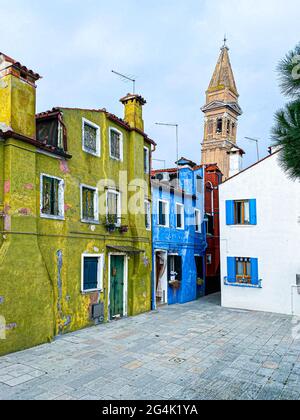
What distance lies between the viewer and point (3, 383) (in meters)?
8.05

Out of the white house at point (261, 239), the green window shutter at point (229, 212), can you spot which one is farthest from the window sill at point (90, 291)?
the green window shutter at point (229, 212)

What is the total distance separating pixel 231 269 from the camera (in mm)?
18906

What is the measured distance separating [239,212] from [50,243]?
11122 mm

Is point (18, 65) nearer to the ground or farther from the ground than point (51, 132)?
farther from the ground

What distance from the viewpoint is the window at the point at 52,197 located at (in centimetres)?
1204

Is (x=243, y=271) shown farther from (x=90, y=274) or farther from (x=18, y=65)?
(x=18, y=65)

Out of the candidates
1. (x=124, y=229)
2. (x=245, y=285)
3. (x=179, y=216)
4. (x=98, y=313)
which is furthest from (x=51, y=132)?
(x=245, y=285)

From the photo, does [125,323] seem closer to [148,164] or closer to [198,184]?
[148,164]

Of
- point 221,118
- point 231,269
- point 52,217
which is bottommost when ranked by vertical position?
point 231,269

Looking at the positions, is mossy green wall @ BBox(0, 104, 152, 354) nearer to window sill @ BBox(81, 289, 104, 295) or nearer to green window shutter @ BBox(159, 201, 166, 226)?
window sill @ BBox(81, 289, 104, 295)

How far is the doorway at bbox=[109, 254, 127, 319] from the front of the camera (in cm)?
1520

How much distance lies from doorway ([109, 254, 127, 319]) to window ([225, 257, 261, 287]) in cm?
612

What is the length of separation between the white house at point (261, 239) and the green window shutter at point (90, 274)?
7.98 metres
